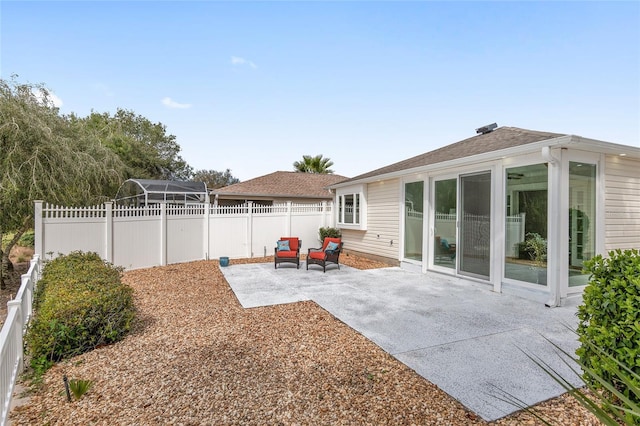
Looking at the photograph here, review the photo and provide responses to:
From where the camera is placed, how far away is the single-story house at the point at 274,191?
1590 cm

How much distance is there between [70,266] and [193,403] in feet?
14.0

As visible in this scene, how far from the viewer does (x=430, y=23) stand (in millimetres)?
8672

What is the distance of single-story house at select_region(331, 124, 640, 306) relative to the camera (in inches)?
209

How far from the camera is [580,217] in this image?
5.53 metres

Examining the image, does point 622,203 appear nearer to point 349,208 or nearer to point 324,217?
point 349,208

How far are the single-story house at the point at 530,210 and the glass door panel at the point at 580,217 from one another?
0.02 meters

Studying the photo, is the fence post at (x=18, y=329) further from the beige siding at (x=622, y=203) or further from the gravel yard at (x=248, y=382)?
the beige siding at (x=622, y=203)

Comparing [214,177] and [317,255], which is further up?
[214,177]

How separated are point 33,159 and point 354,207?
344 inches

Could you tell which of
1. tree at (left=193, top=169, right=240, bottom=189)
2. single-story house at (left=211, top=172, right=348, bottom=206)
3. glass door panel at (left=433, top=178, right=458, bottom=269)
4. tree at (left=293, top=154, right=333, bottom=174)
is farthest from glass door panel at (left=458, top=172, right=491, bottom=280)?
tree at (left=193, top=169, right=240, bottom=189)

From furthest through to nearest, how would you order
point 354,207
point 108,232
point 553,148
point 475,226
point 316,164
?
1. point 316,164
2. point 354,207
3. point 108,232
4. point 475,226
5. point 553,148

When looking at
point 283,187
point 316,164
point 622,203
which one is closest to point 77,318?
point 622,203

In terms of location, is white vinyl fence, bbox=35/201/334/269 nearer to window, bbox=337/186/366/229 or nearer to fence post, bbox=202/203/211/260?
fence post, bbox=202/203/211/260

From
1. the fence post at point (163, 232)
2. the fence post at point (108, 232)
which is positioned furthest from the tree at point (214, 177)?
the fence post at point (108, 232)
